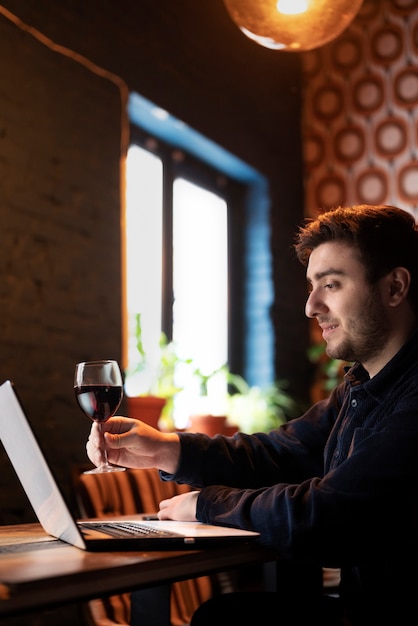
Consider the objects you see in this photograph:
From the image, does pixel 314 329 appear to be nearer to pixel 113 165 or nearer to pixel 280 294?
pixel 280 294

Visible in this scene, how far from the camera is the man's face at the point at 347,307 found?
5.31ft

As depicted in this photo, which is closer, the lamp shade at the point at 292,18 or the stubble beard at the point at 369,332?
the stubble beard at the point at 369,332

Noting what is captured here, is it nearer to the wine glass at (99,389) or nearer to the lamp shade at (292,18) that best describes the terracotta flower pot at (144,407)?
the lamp shade at (292,18)

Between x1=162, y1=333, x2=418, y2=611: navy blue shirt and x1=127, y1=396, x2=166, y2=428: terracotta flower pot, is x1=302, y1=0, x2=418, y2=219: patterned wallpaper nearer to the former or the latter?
x1=127, y1=396, x2=166, y2=428: terracotta flower pot

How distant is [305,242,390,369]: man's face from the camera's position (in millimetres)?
1619

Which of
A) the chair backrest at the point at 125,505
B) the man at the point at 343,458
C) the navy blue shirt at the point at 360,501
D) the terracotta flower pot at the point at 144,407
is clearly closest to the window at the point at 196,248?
the terracotta flower pot at the point at 144,407

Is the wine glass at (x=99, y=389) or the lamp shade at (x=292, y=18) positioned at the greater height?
the lamp shade at (x=292, y=18)

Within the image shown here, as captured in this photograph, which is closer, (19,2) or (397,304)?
(397,304)

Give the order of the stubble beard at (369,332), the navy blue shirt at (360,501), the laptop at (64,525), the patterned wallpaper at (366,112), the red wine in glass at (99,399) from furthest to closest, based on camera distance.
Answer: the patterned wallpaper at (366,112)
the stubble beard at (369,332)
the red wine in glass at (99,399)
the navy blue shirt at (360,501)
the laptop at (64,525)

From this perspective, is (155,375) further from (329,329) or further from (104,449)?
(104,449)

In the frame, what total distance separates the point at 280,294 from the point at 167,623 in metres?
3.57

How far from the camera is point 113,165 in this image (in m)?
3.27

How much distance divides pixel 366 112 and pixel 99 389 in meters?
4.20

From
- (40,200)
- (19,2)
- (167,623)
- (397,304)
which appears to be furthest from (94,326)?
(167,623)
